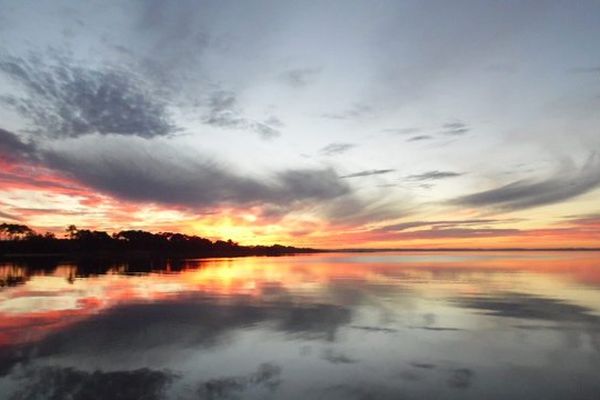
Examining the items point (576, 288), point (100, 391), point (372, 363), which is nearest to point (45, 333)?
point (100, 391)

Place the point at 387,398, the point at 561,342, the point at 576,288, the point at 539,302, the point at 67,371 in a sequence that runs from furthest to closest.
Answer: the point at 576,288 → the point at 539,302 → the point at 561,342 → the point at 67,371 → the point at 387,398

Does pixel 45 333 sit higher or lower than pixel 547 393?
higher

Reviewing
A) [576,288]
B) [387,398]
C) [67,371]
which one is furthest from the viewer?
[576,288]

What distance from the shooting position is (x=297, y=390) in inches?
496

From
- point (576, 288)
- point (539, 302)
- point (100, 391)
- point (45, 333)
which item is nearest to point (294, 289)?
point (539, 302)

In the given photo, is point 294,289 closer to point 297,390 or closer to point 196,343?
point 196,343

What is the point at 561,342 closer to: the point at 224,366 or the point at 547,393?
the point at 547,393

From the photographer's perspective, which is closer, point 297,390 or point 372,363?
point 297,390

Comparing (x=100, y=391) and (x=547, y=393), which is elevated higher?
(x=100, y=391)

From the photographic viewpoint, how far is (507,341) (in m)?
18.6

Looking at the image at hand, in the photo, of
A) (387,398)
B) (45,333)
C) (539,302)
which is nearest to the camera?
(387,398)

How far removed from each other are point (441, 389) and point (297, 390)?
414cm

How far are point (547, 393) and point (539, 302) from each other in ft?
65.4

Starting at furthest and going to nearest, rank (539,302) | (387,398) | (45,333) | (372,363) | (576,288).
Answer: (576,288)
(539,302)
(45,333)
(372,363)
(387,398)
